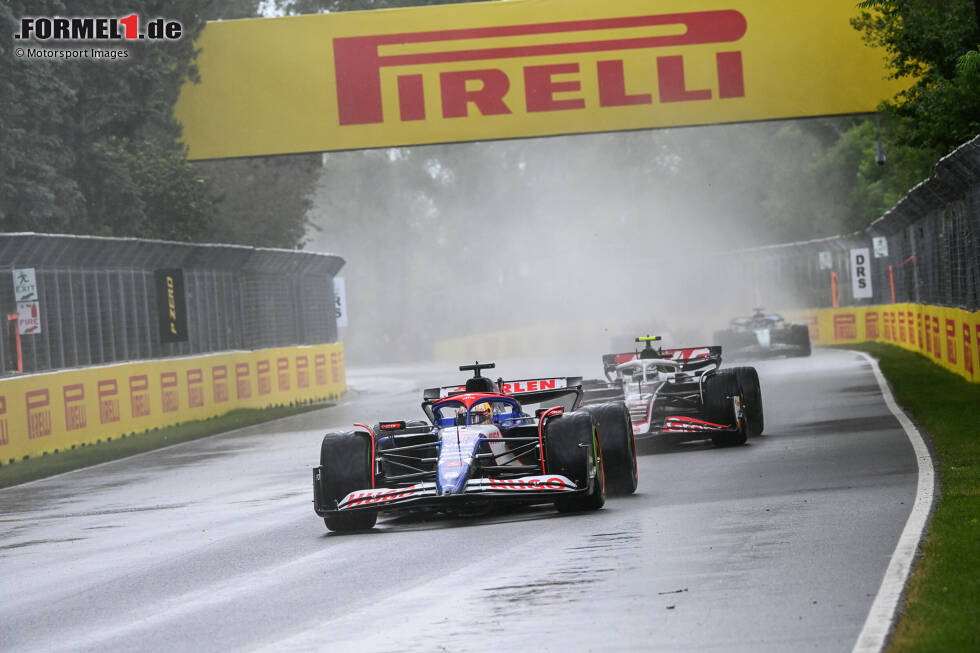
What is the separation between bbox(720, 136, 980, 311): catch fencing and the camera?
69.3ft

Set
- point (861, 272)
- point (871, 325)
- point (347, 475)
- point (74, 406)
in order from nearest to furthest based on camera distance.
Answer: point (347, 475)
point (74, 406)
point (871, 325)
point (861, 272)

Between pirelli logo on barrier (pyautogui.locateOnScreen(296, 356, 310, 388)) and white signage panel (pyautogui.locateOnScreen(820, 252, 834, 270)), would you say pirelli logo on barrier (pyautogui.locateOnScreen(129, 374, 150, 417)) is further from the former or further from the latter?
white signage panel (pyautogui.locateOnScreen(820, 252, 834, 270))

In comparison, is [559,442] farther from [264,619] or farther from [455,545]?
[264,619]

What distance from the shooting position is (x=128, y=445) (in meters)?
21.9

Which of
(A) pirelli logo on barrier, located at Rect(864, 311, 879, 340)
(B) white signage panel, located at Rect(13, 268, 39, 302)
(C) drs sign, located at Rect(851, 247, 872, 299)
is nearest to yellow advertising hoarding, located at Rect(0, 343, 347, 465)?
(B) white signage panel, located at Rect(13, 268, 39, 302)

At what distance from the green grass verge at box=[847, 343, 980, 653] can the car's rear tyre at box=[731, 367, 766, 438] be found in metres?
1.65

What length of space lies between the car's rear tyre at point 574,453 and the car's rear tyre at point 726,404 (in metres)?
4.35

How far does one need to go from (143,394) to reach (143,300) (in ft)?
7.27

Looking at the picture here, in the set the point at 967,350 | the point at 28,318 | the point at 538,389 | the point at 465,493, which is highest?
the point at 28,318

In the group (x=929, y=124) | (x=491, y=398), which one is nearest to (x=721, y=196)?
(x=929, y=124)

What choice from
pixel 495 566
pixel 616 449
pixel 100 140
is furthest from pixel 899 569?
pixel 100 140

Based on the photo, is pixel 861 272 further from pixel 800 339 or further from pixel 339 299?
pixel 339 299

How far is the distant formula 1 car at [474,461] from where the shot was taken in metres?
10.5

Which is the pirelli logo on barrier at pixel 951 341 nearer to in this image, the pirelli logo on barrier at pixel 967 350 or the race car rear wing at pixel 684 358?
the pirelli logo on barrier at pixel 967 350
